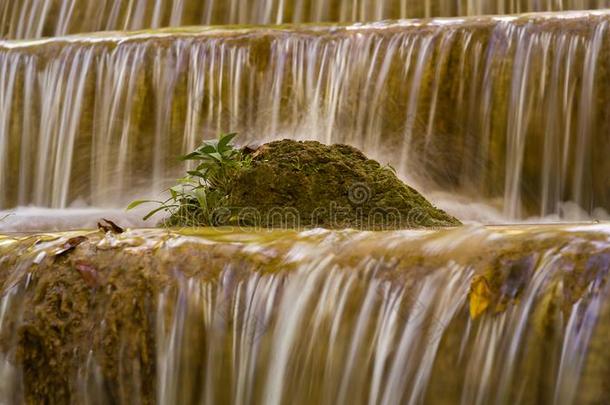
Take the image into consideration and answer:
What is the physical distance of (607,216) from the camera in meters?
6.38

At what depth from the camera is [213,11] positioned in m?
9.65

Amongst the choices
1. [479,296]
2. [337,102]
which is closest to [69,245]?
[479,296]

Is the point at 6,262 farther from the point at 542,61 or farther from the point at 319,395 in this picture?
the point at 542,61

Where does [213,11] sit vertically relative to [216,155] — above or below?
above

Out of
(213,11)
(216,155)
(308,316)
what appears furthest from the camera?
(213,11)

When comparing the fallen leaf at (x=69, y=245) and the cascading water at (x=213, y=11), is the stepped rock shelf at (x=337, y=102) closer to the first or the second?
the cascading water at (x=213, y=11)

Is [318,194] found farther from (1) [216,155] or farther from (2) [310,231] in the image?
(2) [310,231]

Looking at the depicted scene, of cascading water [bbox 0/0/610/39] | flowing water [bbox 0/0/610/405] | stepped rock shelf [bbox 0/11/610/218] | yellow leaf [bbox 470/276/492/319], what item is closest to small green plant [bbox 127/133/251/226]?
flowing water [bbox 0/0/610/405]

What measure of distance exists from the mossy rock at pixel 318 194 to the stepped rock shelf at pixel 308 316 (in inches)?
24.1

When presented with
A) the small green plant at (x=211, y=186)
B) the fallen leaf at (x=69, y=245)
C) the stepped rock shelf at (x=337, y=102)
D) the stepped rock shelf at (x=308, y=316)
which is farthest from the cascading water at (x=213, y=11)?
the fallen leaf at (x=69, y=245)

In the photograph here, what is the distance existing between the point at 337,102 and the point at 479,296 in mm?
4213

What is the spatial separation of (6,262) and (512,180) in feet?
11.6

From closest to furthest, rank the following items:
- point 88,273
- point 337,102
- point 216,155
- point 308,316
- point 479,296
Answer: point 479,296
point 308,316
point 88,273
point 216,155
point 337,102

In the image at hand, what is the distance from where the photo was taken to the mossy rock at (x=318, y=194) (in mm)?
4840
